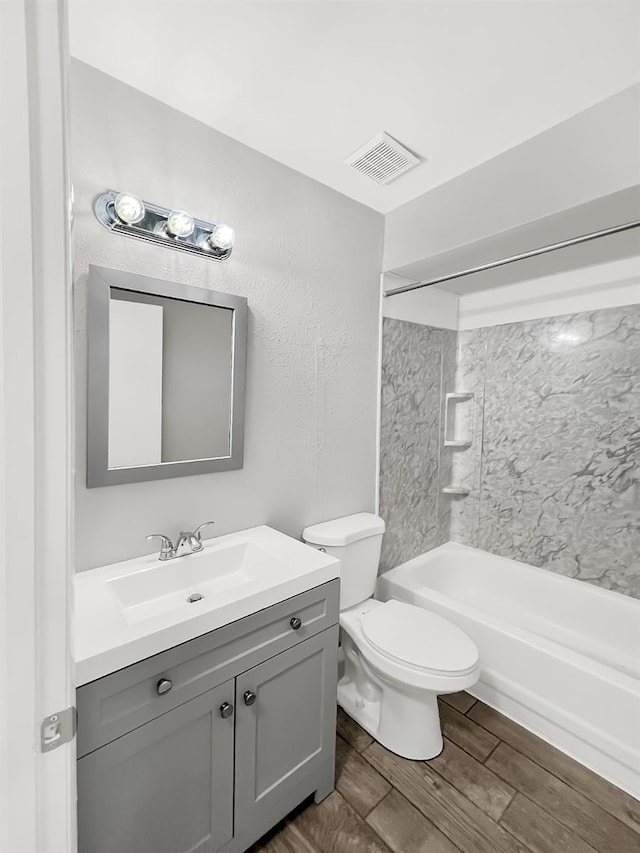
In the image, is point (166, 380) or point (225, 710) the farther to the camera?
point (166, 380)

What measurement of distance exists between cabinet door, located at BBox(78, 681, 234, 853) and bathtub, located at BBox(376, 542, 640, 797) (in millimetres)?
1298

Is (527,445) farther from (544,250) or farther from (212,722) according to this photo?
(212,722)

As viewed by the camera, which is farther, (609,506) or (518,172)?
(609,506)

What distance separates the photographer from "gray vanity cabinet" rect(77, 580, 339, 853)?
3.21 feet

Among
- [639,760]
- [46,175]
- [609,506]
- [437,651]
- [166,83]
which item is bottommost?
[639,760]

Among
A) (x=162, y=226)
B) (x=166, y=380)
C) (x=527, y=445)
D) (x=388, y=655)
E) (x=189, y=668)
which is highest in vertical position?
(x=162, y=226)

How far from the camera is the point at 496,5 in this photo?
3.66 ft

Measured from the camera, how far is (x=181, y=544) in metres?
1.53

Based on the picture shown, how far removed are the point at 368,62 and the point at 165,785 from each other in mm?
2209

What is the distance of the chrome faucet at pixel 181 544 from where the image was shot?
145 cm

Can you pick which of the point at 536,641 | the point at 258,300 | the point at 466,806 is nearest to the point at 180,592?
the point at 258,300

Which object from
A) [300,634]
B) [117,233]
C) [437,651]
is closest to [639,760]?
[437,651]

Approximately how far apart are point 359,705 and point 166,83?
8.54ft

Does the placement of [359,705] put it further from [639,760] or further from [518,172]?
[518,172]
